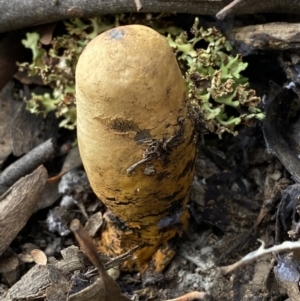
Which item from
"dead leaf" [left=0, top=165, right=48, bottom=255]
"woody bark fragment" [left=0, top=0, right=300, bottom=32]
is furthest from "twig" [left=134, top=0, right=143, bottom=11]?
"dead leaf" [left=0, top=165, right=48, bottom=255]

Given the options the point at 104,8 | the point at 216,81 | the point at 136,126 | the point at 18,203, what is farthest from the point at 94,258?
the point at 104,8

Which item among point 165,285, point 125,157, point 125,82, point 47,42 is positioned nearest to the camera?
point 125,82

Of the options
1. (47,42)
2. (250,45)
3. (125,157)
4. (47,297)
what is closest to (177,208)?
(125,157)

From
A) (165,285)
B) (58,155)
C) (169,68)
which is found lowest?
(165,285)

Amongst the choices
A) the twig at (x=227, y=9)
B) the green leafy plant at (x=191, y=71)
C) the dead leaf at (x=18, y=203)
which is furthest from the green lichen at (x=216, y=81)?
the dead leaf at (x=18, y=203)

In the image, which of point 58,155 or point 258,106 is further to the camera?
point 58,155

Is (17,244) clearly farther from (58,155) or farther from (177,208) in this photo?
(177,208)

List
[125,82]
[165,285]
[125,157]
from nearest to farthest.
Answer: [125,82] → [125,157] → [165,285]

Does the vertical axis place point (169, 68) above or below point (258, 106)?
above
